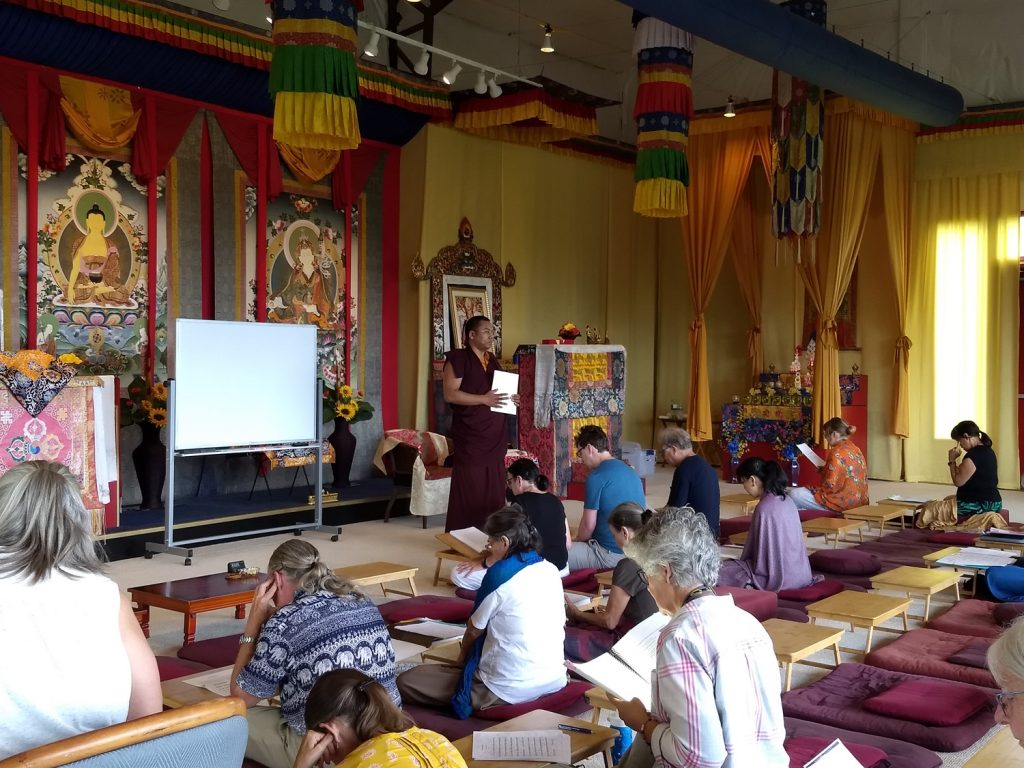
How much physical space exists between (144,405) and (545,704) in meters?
4.91

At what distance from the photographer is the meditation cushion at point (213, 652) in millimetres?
4723

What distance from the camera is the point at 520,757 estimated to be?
10.1 feet

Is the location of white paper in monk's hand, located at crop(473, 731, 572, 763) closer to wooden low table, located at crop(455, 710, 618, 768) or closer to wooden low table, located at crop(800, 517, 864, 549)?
wooden low table, located at crop(455, 710, 618, 768)

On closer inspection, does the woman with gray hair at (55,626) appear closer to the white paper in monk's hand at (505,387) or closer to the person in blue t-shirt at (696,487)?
the person in blue t-shirt at (696,487)

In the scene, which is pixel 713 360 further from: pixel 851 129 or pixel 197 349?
pixel 197 349

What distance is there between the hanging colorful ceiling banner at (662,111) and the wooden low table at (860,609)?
365cm

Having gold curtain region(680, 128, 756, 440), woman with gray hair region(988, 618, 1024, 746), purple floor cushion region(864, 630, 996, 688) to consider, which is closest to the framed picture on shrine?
gold curtain region(680, 128, 756, 440)

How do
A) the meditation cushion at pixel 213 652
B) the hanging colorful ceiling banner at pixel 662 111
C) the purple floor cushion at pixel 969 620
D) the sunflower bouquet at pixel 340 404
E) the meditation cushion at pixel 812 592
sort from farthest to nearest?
1. the sunflower bouquet at pixel 340 404
2. the hanging colorful ceiling banner at pixel 662 111
3. the meditation cushion at pixel 812 592
4. the purple floor cushion at pixel 969 620
5. the meditation cushion at pixel 213 652

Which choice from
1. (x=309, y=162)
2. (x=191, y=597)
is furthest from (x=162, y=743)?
(x=309, y=162)

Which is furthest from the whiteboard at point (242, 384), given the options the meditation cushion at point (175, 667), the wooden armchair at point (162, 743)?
the wooden armchair at point (162, 743)

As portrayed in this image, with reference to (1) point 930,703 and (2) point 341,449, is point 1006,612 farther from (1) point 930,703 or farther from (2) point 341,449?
(2) point 341,449

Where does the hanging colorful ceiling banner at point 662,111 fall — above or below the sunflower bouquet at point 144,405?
above

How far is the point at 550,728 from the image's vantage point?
327 cm

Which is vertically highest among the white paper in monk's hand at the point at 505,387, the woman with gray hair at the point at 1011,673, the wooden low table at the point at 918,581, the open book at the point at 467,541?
the white paper in monk's hand at the point at 505,387
